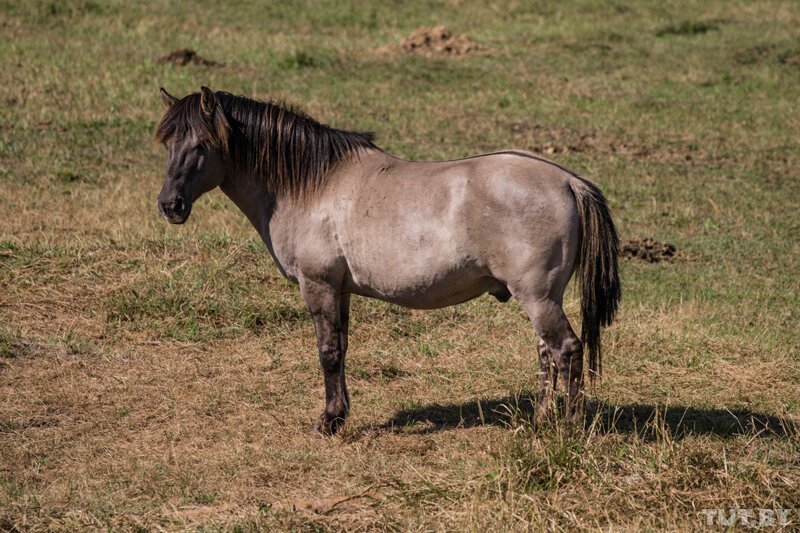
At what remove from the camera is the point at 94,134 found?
550 inches

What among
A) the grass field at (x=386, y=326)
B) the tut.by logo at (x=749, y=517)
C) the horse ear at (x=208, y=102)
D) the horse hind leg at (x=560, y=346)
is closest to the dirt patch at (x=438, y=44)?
the grass field at (x=386, y=326)

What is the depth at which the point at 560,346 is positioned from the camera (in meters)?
6.09

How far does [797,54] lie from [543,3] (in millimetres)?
5753

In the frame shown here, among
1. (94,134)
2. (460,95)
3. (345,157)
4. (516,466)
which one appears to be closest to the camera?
(516,466)

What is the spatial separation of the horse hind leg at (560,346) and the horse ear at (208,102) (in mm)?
2331

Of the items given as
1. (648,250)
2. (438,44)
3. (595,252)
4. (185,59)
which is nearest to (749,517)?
(595,252)

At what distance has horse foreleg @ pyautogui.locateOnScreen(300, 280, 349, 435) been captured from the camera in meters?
6.51

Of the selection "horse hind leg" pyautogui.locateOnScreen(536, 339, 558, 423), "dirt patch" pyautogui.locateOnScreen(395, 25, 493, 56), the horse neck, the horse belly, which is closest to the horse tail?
"horse hind leg" pyautogui.locateOnScreen(536, 339, 558, 423)

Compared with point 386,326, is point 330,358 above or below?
above

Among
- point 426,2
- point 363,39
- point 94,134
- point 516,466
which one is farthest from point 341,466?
point 426,2

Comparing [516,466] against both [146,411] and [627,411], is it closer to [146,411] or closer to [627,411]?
[627,411]

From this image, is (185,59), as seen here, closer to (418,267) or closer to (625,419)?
(418,267)

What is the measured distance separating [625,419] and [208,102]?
3.53 meters

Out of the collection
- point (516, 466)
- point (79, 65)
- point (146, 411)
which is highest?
point (79, 65)
